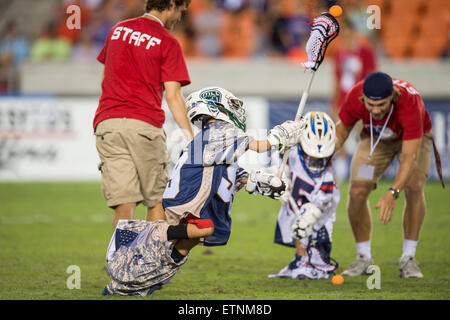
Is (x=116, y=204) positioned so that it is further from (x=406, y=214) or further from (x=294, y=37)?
(x=294, y=37)

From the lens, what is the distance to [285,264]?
23.8 ft

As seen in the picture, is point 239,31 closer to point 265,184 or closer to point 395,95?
point 395,95

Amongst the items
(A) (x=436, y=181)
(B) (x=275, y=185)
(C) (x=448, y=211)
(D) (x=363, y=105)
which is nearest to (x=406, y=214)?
(D) (x=363, y=105)

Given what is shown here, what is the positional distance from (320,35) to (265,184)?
1483 millimetres

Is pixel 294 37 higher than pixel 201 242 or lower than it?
higher

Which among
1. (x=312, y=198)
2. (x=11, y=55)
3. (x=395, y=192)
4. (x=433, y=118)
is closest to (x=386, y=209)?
(x=395, y=192)

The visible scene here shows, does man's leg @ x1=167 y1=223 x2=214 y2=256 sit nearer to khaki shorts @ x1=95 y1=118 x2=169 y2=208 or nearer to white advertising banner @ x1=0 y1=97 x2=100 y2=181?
khaki shorts @ x1=95 y1=118 x2=169 y2=208

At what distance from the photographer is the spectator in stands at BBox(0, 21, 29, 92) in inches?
642

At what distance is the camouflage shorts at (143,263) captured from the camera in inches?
217

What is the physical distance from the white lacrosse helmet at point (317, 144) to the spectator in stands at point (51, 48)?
37.8 ft

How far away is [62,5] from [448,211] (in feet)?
38.2

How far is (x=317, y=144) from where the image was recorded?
6617 mm

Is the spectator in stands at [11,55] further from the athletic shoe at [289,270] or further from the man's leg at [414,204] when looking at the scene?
the man's leg at [414,204]

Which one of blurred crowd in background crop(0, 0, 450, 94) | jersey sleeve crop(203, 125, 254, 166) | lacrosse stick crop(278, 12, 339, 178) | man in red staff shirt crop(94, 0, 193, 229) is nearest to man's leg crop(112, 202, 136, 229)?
man in red staff shirt crop(94, 0, 193, 229)
